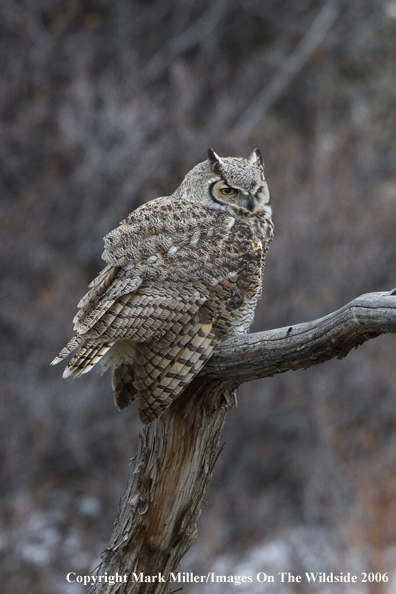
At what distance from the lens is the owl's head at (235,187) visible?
3771mm

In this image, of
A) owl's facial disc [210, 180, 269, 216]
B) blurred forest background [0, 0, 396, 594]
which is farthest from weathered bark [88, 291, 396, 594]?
blurred forest background [0, 0, 396, 594]

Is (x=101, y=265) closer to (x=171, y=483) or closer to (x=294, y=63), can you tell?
(x=294, y=63)

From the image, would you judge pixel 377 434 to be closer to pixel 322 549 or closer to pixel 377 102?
pixel 322 549

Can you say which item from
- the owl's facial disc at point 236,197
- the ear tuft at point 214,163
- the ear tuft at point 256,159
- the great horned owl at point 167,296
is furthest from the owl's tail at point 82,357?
the ear tuft at point 256,159

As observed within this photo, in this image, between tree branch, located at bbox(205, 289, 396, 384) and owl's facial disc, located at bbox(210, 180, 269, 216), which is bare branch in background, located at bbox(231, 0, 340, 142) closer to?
owl's facial disc, located at bbox(210, 180, 269, 216)

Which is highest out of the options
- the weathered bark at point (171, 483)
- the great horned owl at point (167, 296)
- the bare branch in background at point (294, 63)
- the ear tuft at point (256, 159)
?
the bare branch in background at point (294, 63)

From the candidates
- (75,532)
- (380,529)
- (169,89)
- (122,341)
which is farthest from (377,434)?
(122,341)

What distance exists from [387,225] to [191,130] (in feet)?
8.22

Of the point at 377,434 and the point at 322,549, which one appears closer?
the point at 322,549

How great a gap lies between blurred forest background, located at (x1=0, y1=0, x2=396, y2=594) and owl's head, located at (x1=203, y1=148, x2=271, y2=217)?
3686mm

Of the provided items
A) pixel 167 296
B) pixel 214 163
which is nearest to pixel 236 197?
pixel 214 163

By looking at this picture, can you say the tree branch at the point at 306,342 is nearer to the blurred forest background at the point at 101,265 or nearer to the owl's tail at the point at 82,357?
the owl's tail at the point at 82,357

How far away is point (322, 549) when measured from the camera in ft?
24.5

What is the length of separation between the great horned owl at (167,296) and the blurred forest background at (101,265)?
3.71 metres
